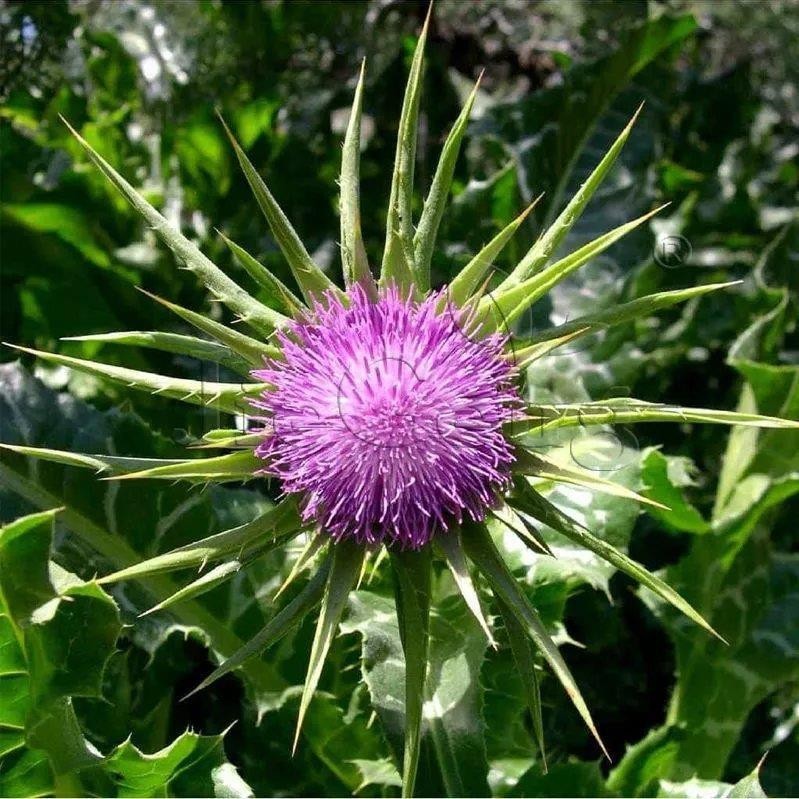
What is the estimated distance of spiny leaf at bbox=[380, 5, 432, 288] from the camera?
4.79 ft

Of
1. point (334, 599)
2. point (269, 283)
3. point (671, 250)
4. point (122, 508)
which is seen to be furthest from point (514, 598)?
point (671, 250)

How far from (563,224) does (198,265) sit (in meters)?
0.54

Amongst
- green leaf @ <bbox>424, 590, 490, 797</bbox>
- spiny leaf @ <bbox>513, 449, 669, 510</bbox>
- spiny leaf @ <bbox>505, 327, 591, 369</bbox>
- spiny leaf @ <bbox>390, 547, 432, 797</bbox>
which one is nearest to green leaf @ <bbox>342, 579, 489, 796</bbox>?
green leaf @ <bbox>424, 590, 490, 797</bbox>

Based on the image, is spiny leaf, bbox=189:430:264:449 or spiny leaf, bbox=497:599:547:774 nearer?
spiny leaf, bbox=497:599:547:774

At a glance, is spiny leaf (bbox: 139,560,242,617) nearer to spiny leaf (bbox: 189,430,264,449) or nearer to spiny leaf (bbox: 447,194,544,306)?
spiny leaf (bbox: 189,430,264,449)

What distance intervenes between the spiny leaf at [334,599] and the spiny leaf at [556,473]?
263 millimetres

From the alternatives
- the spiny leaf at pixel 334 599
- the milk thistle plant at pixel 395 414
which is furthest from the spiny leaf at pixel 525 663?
the spiny leaf at pixel 334 599

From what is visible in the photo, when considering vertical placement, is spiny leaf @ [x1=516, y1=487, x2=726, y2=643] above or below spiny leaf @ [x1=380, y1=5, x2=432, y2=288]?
below

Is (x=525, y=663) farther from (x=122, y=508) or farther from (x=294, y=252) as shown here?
(x=122, y=508)

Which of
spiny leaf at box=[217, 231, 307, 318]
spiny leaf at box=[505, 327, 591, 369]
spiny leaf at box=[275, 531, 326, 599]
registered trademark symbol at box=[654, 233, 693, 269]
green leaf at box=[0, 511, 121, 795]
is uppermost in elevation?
registered trademark symbol at box=[654, 233, 693, 269]

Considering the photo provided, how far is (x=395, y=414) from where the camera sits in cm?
139

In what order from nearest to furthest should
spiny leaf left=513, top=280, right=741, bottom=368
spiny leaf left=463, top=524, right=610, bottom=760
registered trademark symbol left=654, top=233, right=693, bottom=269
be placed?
spiny leaf left=463, top=524, right=610, bottom=760 → spiny leaf left=513, top=280, right=741, bottom=368 → registered trademark symbol left=654, top=233, right=693, bottom=269

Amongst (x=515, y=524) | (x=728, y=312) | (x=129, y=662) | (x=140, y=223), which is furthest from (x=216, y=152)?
(x=515, y=524)

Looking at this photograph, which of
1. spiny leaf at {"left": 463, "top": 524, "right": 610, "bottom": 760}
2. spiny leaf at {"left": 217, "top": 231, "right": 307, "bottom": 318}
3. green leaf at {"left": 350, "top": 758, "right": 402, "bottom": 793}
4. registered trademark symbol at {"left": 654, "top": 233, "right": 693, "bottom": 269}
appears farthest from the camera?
registered trademark symbol at {"left": 654, "top": 233, "right": 693, "bottom": 269}
